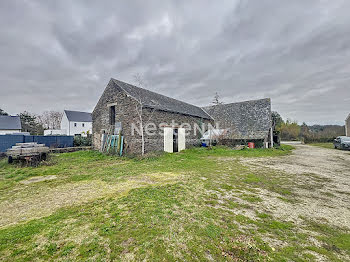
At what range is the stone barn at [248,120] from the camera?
54.5 ft

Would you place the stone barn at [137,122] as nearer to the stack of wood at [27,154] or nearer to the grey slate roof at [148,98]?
the grey slate roof at [148,98]

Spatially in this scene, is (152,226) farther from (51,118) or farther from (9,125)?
(51,118)

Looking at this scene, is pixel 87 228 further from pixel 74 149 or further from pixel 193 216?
pixel 74 149

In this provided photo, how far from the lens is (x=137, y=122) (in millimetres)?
11562

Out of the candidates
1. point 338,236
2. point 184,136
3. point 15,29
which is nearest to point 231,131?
point 184,136

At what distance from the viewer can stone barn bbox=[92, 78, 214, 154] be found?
11.6 m

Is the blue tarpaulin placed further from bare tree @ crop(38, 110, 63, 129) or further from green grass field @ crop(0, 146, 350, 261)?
bare tree @ crop(38, 110, 63, 129)

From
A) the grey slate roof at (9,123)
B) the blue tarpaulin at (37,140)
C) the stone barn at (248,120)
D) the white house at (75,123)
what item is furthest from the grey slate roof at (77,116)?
the stone barn at (248,120)

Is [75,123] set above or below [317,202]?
above

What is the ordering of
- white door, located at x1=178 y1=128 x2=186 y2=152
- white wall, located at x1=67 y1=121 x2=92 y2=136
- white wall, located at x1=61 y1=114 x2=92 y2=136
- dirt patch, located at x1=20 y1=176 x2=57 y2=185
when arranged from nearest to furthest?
dirt patch, located at x1=20 y1=176 x2=57 y2=185 < white door, located at x1=178 y1=128 x2=186 y2=152 < white wall, located at x1=61 y1=114 x2=92 y2=136 < white wall, located at x1=67 y1=121 x2=92 y2=136

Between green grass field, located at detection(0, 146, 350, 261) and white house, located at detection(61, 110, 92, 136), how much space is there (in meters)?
33.7

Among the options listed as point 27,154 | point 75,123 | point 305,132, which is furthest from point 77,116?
point 305,132

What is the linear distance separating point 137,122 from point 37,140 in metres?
10.4

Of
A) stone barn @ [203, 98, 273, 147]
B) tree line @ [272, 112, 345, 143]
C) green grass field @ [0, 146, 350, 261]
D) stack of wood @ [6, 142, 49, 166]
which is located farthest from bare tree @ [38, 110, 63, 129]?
tree line @ [272, 112, 345, 143]
